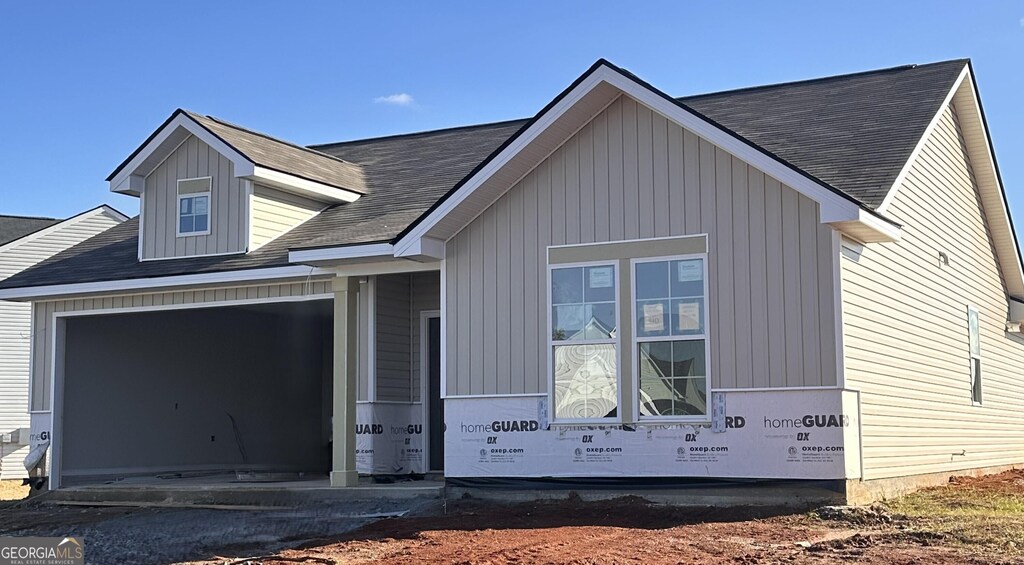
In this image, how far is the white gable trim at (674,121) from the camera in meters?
11.5

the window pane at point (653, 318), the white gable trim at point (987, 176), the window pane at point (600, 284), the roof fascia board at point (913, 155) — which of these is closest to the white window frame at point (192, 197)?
the window pane at point (600, 284)

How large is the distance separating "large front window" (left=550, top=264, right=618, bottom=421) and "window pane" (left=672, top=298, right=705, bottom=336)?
0.68 m

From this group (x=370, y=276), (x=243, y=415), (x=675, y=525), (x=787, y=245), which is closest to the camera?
(x=675, y=525)

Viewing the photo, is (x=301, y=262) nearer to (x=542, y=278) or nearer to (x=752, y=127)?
(x=542, y=278)

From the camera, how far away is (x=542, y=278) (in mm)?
13406

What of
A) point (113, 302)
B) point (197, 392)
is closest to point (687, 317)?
point (113, 302)

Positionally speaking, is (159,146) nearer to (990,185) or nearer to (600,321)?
(600,321)

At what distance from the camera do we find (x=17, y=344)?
90.0 feet

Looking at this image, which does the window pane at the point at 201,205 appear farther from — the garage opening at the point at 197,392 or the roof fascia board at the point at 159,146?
the garage opening at the point at 197,392

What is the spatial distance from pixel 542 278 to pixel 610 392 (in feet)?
5.04

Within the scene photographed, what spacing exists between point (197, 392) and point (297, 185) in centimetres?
577

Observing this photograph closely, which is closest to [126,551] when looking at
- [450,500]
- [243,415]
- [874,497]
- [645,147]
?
[450,500]

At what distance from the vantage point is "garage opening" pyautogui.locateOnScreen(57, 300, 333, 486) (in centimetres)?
1892

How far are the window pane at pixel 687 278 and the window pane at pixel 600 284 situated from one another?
28.5 inches
